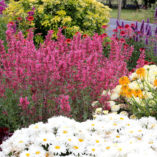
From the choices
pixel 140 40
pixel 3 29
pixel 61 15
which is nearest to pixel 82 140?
pixel 140 40

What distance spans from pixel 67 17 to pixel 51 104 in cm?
466

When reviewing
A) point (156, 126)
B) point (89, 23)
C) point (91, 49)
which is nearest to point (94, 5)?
point (89, 23)

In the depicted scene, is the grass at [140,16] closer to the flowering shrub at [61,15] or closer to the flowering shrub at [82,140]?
the flowering shrub at [61,15]

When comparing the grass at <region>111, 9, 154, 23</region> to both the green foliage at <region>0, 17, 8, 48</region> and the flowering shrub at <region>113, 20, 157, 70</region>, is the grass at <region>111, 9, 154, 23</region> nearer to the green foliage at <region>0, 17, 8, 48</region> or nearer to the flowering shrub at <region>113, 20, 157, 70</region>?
the flowering shrub at <region>113, 20, 157, 70</region>

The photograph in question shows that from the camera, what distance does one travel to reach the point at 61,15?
793 cm

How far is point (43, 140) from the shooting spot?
2.27 meters

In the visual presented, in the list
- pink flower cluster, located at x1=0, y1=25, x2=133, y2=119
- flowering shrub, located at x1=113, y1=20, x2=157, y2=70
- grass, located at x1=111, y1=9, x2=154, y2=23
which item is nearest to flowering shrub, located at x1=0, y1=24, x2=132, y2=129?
pink flower cluster, located at x1=0, y1=25, x2=133, y2=119

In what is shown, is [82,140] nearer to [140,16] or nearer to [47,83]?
[47,83]

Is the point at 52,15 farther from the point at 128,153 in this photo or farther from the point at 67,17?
the point at 128,153

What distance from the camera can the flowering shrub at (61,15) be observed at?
788cm

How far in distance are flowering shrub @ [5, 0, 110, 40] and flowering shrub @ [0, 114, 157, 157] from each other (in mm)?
5411

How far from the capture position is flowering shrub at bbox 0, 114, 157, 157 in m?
2.16

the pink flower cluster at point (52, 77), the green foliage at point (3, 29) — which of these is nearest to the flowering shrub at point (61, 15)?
the green foliage at point (3, 29)

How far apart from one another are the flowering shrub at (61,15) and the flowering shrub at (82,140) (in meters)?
5.41
